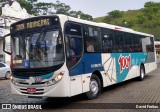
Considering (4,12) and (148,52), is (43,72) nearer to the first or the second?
(148,52)

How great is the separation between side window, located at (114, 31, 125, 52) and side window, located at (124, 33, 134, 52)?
0.49 meters

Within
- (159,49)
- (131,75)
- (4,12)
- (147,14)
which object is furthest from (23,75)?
(147,14)

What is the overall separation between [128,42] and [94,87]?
5.04 meters

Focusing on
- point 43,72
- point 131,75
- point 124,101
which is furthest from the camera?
point 131,75

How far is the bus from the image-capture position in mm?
8750

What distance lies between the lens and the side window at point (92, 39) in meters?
10.4

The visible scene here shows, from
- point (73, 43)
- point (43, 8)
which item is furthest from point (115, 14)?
point (73, 43)

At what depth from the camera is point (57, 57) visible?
876 cm

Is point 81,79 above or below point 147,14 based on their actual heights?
below

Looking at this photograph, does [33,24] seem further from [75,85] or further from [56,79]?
[75,85]

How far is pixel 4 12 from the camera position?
29.2 meters

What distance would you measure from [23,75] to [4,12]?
71.0 feet

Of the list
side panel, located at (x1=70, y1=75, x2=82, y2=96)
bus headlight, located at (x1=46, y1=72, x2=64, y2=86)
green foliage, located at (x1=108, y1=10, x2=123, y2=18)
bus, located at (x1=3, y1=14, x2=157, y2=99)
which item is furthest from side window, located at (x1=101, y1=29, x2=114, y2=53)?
green foliage, located at (x1=108, y1=10, x2=123, y2=18)

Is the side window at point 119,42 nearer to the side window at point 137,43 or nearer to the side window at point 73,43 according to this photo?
the side window at point 137,43
